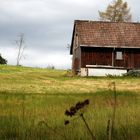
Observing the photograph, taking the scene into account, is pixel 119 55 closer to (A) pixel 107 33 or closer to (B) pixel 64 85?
(A) pixel 107 33

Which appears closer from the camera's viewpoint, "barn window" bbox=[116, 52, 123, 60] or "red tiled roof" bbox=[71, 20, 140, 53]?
"red tiled roof" bbox=[71, 20, 140, 53]

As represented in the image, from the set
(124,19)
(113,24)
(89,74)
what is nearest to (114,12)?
(124,19)

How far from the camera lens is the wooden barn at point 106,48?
51125 millimetres

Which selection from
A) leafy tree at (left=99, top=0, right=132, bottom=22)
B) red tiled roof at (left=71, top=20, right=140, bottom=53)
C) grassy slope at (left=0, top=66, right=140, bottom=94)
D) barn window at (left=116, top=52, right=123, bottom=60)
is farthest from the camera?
leafy tree at (left=99, top=0, right=132, bottom=22)

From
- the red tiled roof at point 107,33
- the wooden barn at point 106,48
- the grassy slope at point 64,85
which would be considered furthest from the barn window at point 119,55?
the grassy slope at point 64,85

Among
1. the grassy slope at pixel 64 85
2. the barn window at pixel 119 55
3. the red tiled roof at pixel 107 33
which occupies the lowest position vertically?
the grassy slope at pixel 64 85

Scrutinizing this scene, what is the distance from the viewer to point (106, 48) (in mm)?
51781

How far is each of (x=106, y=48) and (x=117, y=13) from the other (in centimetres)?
2015

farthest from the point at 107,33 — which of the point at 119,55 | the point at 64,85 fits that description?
the point at 64,85

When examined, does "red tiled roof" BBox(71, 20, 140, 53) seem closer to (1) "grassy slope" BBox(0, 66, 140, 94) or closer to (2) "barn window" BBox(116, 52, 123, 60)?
(2) "barn window" BBox(116, 52, 123, 60)

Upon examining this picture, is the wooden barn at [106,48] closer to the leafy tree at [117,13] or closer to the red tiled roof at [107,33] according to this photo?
the red tiled roof at [107,33]

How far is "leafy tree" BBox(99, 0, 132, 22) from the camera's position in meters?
70.4

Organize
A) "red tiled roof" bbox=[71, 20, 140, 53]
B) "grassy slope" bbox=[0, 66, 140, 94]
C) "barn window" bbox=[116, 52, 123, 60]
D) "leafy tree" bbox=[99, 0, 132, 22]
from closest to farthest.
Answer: "grassy slope" bbox=[0, 66, 140, 94] < "red tiled roof" bbox=[71, 20, 140, 53] < "barn window" bbox=[116, 52, 123, 60] < "leafy tree" bbox=[99, 0, 132, 22]

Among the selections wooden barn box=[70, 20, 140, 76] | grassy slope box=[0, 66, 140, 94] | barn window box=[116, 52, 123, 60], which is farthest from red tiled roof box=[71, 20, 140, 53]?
grassy slope box=[0, 66, 140, 94]
